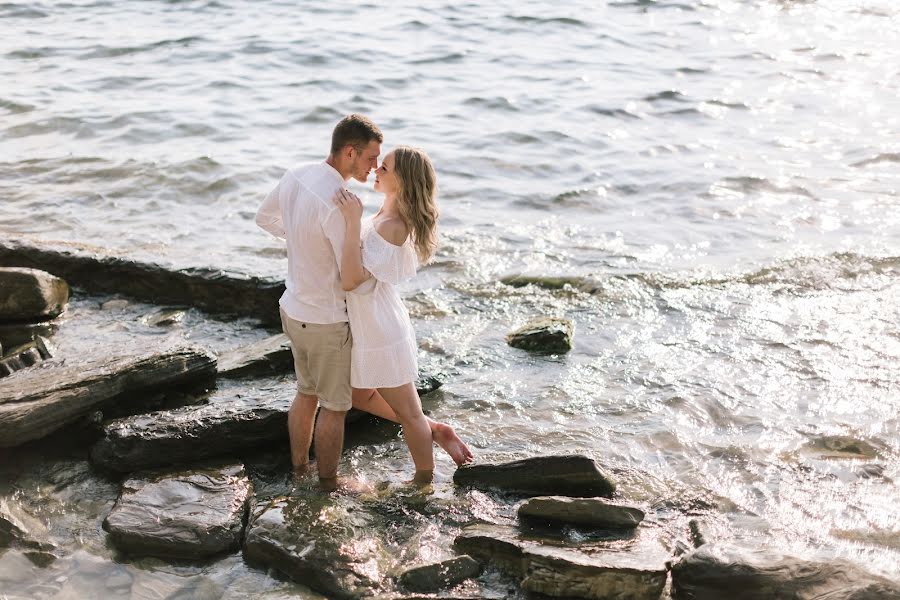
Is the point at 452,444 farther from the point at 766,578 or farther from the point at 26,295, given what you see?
the point at 26,295

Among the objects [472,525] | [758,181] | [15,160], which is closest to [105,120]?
[15,160]

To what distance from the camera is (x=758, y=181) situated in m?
12.9

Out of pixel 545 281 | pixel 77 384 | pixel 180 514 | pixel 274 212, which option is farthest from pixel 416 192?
pixel 545 281

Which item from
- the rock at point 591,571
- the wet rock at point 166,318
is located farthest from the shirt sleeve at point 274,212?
the wet rock at point 166,318

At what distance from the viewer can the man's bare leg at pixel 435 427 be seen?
5.91m

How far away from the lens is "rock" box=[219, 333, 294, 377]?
23.0 feet

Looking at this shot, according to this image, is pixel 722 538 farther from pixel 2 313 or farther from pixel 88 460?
pixel 2 313

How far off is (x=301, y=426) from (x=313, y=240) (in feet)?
3.96

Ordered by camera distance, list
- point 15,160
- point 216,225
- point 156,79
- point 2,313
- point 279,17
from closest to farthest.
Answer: point 2,313, point 216,225, point 15,160, point 156,79, point 279,17

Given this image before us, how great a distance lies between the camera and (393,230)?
5.31 metres

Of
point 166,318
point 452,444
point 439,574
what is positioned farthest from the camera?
point 166,318

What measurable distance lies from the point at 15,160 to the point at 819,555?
36.8 ft

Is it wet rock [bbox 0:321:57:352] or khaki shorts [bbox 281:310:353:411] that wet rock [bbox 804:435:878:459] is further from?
wet rock [bbox 0:321:57:352]

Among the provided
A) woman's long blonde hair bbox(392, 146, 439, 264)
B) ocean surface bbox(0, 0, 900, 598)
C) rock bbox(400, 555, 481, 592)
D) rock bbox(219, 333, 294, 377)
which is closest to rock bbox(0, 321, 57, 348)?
ocean surface bbox(0, 0, 900, 598)
